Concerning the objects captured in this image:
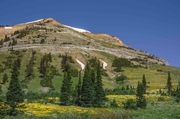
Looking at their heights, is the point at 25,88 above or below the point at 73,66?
below

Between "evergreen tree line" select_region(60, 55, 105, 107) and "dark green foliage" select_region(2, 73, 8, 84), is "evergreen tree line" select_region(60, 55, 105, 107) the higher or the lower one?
the lower one

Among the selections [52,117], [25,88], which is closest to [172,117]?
[52,117]

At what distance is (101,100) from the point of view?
104 metres

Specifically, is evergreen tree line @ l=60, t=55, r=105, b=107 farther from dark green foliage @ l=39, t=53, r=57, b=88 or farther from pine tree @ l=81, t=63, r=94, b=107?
dark green foliage @ l=39, t=53, r=57, b=88

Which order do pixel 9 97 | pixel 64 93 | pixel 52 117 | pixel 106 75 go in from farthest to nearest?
pixel 106 75 < pixel 64 93 < pixel 9 97 < pixel 52 117

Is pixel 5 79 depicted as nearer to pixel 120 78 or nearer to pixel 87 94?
pixel 120 78

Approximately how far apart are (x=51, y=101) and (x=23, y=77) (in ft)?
214

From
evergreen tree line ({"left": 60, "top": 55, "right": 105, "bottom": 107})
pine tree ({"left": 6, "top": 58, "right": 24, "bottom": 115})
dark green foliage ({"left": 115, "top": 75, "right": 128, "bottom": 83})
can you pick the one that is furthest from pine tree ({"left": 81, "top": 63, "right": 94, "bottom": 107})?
dark green foliage ({"left": 115, "top": 75, "right": 128, "bottom": 83})

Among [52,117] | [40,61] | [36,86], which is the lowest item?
[52,117]

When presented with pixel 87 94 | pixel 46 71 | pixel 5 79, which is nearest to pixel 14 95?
pixel 87 94

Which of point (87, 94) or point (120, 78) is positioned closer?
point (87, 94)

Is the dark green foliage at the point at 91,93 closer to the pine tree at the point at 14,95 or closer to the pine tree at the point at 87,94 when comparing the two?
the pine tree at the point at 87,94

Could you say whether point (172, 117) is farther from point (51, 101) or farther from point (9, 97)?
point (51, 101)

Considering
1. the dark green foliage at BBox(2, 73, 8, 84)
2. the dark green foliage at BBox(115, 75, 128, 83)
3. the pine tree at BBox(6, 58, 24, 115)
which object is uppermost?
the dark green foliage at BBox(115, 75, 128, 83)
